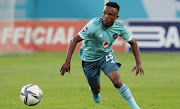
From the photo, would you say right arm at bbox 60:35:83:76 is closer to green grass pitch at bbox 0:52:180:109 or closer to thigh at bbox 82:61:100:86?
thigh at bbox 82:61:100:86

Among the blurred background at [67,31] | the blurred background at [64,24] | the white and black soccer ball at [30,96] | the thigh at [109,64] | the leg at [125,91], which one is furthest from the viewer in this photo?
the blurred background at [64,24]

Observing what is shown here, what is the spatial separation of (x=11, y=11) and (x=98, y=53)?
15.9 m

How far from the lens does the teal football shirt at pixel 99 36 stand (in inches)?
326

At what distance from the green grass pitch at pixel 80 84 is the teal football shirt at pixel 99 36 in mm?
1184

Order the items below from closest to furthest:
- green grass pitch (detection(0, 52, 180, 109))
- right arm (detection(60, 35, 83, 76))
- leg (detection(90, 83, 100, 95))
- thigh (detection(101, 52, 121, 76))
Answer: right arm (detection(60, 35, 83, 76)), thigh (detection(101, 52, 121, 76)), leg (detection(90, 83, 100, 95)), green grass pitch (detection(0, 52, 180, 109))

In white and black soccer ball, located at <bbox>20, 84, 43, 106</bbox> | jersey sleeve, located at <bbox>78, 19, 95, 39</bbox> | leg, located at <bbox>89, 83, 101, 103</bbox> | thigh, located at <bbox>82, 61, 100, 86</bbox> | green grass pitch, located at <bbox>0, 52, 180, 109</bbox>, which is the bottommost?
green grass pitch, located at <bbox>0, 52, 180, 109</bbox>

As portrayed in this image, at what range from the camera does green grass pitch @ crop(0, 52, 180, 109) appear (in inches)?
382

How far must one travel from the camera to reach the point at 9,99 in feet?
33.7

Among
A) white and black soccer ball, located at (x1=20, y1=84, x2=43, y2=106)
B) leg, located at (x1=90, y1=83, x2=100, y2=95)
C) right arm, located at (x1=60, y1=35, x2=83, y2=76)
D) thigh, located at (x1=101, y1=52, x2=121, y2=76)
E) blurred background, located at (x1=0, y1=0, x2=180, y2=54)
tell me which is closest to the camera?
right arm, located at (x1=60, y1=35, x2=83, y2=76)

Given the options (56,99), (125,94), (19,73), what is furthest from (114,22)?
(19,73)

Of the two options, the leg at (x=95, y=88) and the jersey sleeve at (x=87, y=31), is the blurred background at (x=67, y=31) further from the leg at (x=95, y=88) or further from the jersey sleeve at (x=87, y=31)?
the jersey sleeve at (x=87, y=31)

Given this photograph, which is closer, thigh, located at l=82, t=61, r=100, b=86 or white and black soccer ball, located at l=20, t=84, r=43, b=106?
white and black soccer ball, located at l=20, t=84, r=43, b=106

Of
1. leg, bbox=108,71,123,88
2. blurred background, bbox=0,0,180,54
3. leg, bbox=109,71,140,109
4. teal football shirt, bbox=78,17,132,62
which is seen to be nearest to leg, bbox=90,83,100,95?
teal football shirt, bbox=78,17,132,62

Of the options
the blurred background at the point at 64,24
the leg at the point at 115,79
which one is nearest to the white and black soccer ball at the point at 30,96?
the leg at the point at 115,79
